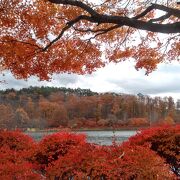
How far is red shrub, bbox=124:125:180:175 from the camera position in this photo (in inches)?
425

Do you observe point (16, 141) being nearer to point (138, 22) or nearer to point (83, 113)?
point (138, 22)

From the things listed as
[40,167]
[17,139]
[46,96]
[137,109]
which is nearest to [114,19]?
[40,167]

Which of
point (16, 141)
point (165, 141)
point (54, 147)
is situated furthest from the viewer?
point (16, 141)

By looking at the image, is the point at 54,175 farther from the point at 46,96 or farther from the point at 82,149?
the point at 46,96

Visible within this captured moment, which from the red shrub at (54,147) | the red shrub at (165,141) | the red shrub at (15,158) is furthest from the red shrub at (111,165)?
the red shrub at (54,147)

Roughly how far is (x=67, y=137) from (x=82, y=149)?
348 centimetres

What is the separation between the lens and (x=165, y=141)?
10977 mm

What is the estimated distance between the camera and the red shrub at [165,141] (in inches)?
425

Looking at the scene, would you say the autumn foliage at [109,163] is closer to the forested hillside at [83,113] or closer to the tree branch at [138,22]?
the tree branch at [138,22]

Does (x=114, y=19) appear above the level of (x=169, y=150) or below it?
above

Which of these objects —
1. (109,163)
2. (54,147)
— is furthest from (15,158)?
(109,163)

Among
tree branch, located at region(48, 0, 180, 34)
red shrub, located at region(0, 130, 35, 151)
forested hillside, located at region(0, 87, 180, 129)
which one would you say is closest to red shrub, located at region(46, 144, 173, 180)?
tree branch, located at region(48, 0, 180, 34)

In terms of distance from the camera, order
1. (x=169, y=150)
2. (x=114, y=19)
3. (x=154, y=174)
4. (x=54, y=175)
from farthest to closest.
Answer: (x=169, y=150) < (x=114, y=19) < (x=54, y=175) < (x=154, y=174)

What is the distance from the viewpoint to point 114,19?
920 cm
